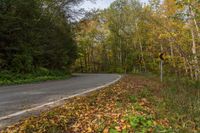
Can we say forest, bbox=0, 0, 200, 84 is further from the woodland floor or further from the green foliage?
the woodland floor

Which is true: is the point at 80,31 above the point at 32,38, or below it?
above

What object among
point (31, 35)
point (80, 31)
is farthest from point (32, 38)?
point (80, 31)

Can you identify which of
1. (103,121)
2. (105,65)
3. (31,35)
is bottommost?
(103,121)

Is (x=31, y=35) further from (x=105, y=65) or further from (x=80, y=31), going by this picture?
(x=105, y=65)

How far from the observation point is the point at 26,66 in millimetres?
25016

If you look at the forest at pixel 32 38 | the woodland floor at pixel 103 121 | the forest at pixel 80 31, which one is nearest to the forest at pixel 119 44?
the forest at pixel 80 31

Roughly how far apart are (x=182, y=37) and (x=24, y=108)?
18.6m

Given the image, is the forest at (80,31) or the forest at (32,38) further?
the forest at (32,38)

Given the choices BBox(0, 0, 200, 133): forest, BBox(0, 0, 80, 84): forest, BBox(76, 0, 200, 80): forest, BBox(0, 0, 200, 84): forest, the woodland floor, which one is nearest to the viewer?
the woodland floor

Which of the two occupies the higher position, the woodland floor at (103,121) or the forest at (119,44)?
the forest at (119,44)

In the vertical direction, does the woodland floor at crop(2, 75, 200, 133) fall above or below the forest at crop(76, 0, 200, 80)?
below

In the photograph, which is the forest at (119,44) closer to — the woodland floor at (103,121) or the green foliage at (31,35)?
the green foliage at (31,35)

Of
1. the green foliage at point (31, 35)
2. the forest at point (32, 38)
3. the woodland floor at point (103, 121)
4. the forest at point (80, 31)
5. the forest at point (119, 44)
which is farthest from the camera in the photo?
the forest at point (119, 44)

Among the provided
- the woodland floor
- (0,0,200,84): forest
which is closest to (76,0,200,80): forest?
(0,0,200,84): forest
